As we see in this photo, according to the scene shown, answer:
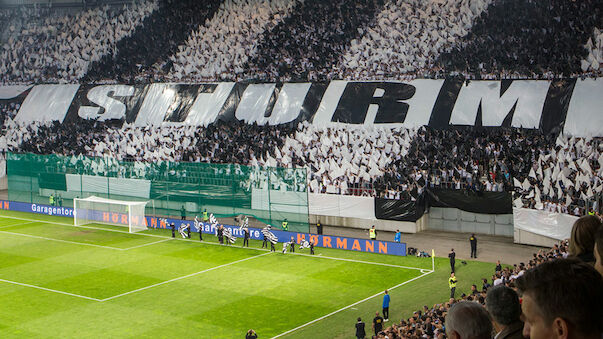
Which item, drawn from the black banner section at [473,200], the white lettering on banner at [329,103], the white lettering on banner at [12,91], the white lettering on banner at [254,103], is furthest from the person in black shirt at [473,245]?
the white lettering on banner at [12,91]

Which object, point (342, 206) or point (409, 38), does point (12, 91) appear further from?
point (409, 38)

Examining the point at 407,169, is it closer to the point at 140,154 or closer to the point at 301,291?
the point at 301,291

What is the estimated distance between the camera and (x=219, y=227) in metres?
34.8

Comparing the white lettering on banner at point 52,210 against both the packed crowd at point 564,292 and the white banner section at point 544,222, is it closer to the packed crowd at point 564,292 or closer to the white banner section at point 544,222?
the white banner section at point 544,222

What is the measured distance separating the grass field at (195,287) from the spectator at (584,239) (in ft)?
52.4

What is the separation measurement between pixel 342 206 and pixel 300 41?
38.6 feet

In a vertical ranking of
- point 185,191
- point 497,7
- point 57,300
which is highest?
point 497,7

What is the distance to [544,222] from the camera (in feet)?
99.7

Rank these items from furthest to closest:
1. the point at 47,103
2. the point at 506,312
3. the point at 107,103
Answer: the point at 47,103 < the point at 107,103 < the point at 506,312

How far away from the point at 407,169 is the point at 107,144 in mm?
21493

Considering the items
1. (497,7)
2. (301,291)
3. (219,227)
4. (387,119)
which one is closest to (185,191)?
(219,227)

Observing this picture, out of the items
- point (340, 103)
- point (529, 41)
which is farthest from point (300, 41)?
point (529, 41)

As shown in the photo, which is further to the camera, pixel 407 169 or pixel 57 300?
pixel 407 169

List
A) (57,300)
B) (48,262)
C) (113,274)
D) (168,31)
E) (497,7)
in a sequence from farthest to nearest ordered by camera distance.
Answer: (168,31) < (497,7) < (48,262) < (113,274) < (57,300)
